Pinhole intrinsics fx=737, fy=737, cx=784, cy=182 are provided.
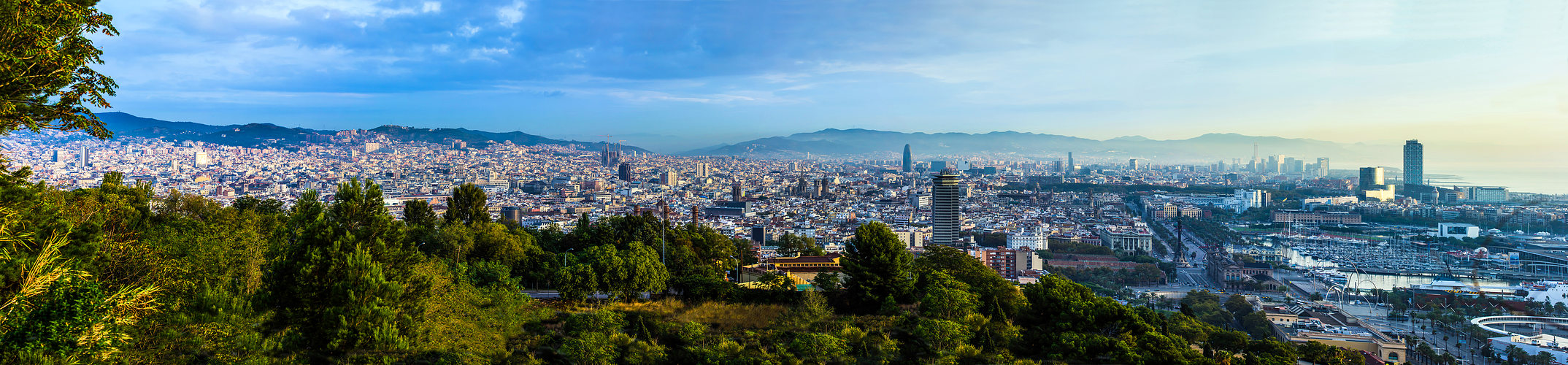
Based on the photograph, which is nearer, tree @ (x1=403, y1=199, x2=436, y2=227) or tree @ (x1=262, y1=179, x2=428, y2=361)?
tree @ (x1=262, y1=179, x2=428, y2=361)

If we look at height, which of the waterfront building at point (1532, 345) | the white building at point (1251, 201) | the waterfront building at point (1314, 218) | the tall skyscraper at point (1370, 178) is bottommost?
the waterfront building at point (1532, 345)

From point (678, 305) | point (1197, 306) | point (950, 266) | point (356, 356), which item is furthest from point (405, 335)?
point (1197, 306)

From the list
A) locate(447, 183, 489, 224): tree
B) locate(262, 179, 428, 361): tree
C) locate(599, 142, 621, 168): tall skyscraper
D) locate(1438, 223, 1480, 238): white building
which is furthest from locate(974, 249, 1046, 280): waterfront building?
locate(599, 142, 621, 168): tall skyscraper

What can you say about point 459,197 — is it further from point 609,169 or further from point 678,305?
point 609,169

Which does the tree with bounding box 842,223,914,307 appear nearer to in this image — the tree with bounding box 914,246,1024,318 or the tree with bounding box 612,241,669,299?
Result: the tree with bounding box 914,246,1024,318

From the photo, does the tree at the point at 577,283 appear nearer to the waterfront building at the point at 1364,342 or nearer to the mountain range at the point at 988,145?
the waterfront building at the point at 1364,342

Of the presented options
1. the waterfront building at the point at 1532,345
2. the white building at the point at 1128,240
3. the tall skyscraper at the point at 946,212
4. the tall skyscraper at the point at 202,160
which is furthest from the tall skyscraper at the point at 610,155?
the waterfront building at the point at 1532,345
